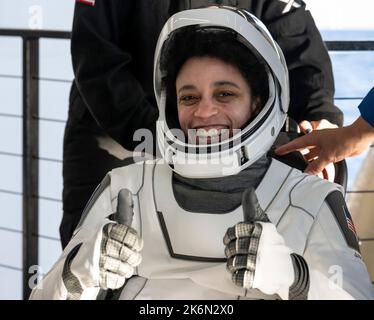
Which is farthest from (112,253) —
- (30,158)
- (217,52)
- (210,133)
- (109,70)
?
(30,158)

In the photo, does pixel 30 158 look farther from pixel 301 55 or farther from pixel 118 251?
pixel 118 251

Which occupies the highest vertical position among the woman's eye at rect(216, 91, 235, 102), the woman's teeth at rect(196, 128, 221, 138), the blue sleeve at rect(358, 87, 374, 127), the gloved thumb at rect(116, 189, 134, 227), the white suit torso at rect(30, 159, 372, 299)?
the woman's eye at rect(216, 91, 235, 102)

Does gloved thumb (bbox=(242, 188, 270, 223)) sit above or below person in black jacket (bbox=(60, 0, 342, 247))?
below

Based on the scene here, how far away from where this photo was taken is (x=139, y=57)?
1.96 m

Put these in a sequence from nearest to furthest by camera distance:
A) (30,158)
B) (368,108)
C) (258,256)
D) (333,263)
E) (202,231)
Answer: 1. (258,256)
2. (333,263)
3. (202,231)
4. (368,108)
5. (30,158)

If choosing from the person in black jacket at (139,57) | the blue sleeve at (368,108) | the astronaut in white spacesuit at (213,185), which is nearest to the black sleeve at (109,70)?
the person in black jacket at (139,57)

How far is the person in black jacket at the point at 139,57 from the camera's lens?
1.88 metres

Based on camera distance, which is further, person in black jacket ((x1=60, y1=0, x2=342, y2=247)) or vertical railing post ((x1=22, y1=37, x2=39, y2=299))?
vertical railing post ((x1=22, y1=37, x2=39, y2=299))

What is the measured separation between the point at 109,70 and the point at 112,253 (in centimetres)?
67

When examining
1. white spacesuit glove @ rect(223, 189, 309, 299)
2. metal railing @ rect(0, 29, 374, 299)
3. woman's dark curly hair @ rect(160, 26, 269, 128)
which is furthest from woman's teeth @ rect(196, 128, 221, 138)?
metal railing @ rect(0, 29, 374, 299)

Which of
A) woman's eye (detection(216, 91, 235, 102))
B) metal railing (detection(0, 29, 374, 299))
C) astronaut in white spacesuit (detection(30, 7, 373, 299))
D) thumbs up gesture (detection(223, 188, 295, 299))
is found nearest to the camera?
thumbs up gesture (detection(223, 188, 295, 299))

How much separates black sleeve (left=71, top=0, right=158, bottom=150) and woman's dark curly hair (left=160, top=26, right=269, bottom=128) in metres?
0.25

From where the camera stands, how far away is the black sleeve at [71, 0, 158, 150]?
1886 mm

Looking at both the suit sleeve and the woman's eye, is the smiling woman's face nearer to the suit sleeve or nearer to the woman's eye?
the woman's eye
